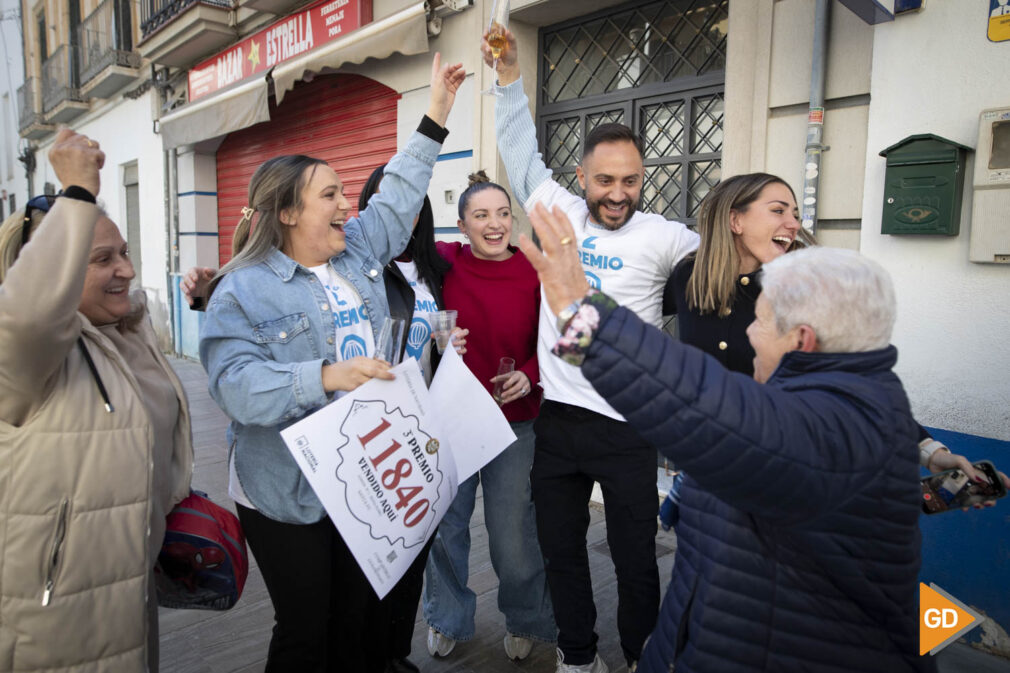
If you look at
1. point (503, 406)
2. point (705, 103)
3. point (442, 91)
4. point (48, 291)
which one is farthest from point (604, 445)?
point (705, 103)

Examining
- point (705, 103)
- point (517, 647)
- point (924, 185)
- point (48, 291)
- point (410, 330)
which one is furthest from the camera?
point (705, 103)

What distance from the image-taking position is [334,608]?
204cm

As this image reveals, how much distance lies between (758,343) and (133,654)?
1.53 m

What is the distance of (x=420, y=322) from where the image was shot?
243 centimetres

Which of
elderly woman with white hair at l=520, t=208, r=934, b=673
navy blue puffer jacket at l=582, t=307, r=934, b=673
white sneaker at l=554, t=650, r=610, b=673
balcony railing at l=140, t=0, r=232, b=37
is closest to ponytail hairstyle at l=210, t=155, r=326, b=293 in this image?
elderly woman with white hair at l=520, t=208, r=934, b=673

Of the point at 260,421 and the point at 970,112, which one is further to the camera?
the point at 970,112

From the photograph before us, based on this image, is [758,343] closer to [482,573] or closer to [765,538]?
[765,538]

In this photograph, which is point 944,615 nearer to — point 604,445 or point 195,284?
point 604,445

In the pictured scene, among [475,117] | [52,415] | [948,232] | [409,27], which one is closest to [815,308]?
[52,415]

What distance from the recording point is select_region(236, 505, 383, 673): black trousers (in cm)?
188

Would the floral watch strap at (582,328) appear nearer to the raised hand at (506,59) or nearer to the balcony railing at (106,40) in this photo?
the raised hand at (506,59)

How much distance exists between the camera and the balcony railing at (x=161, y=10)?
325 inches

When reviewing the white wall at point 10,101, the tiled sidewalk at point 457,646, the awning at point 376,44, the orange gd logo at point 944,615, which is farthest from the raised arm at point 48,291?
the white wall at point 10,101

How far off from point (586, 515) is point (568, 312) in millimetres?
1529
